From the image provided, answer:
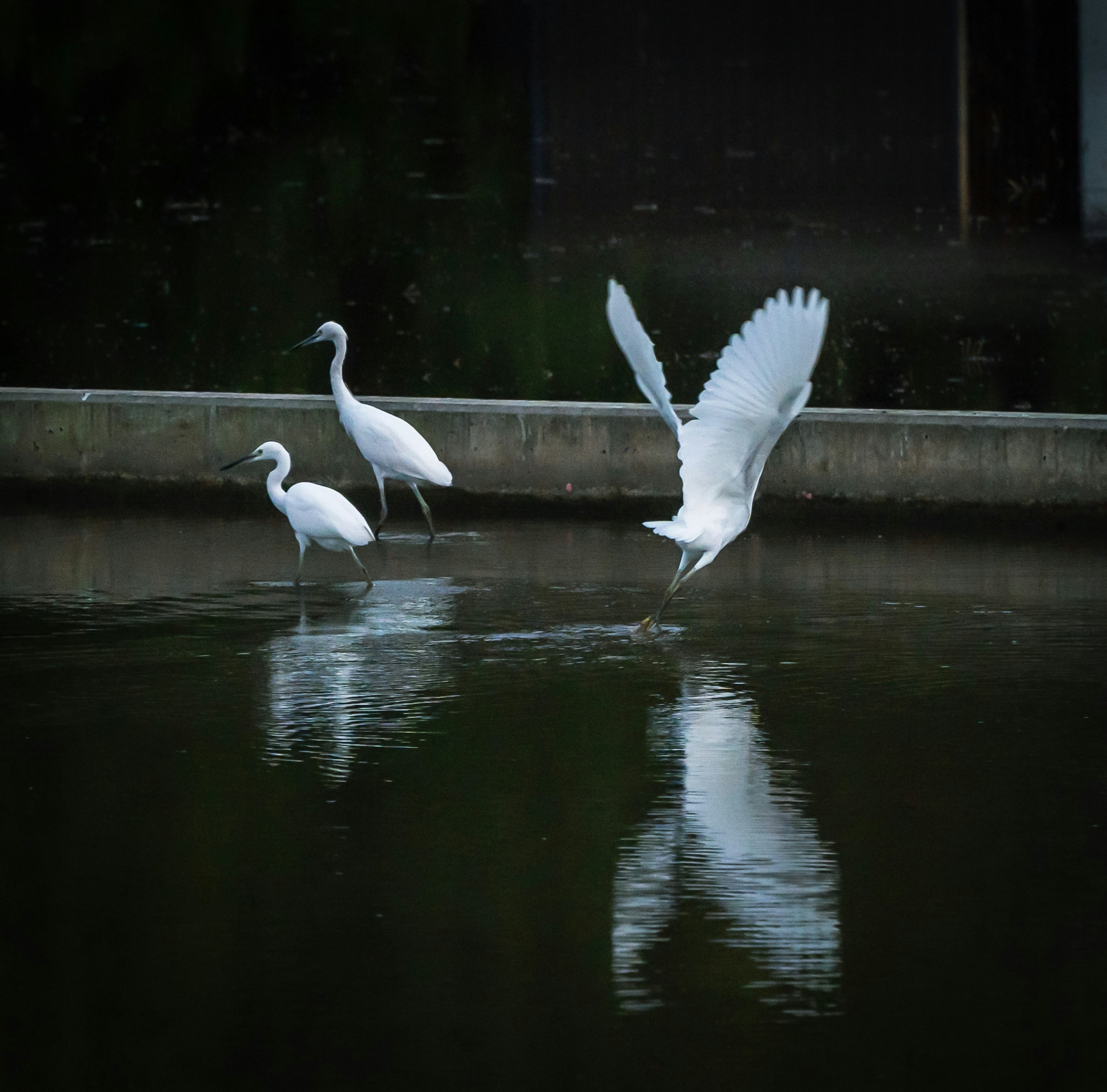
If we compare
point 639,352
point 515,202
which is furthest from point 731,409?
point 515,202

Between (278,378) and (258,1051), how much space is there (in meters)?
15.8

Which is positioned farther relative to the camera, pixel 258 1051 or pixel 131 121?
pixel 131 121

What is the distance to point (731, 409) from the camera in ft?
35.2

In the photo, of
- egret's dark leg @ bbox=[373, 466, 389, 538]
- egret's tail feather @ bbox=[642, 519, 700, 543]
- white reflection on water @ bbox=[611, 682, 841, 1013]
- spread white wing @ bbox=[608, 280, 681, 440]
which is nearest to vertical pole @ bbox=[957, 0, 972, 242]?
egret's dark leg @ bbox=[373, 466, 389, 538]

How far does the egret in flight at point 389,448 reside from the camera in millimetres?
14328

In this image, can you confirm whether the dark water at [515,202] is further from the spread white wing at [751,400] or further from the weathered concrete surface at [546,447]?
the spread white wing at [751,400]

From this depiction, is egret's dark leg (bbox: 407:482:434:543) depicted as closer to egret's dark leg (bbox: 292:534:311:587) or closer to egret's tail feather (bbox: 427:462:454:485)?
egret's tail feather (bbox: 427:462:454:485)

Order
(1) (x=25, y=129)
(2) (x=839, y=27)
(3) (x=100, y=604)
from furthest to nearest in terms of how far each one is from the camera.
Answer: (2) (x=839, y=27) < (1) (x=25, y=129) < (3) (x=100, y=604)

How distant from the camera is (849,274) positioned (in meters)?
28.4

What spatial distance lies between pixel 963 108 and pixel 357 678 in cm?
3160

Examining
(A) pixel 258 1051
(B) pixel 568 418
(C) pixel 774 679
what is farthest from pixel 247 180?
(A) pixel 258 1051

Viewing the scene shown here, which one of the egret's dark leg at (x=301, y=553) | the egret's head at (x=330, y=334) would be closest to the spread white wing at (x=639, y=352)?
the egret's dark leg at (x=301, y=553)

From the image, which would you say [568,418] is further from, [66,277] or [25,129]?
[25,129]

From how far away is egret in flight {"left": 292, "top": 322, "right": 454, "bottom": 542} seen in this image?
14328 millimetres
